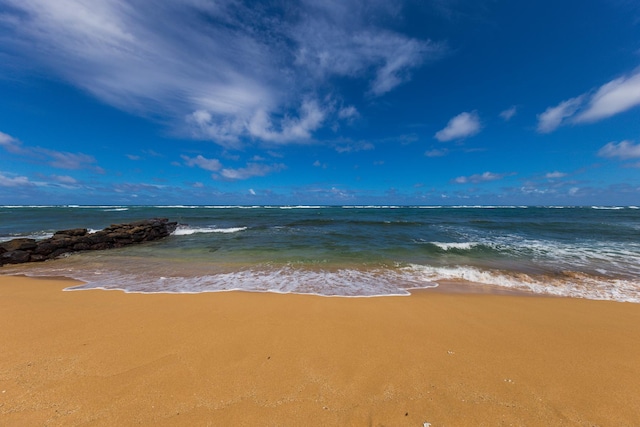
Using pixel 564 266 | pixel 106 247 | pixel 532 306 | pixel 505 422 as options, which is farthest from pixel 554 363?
pixel 106 247

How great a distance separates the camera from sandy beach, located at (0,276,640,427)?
7.37 ft

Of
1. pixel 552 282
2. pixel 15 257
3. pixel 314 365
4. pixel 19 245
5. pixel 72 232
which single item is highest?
pixel 72 232

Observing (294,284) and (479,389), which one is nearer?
(479,389)

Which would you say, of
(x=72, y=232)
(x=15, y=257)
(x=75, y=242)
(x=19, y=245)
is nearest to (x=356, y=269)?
(x=15, y=257)

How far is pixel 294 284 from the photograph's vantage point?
665 centimetres

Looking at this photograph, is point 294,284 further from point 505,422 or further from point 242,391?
point 505,422

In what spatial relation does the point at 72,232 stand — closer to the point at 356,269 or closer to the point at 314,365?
the point at 356,269

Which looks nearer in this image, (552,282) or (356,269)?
(552,282)

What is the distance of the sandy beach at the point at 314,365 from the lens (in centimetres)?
225

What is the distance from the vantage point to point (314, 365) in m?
2.93

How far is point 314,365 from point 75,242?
1493cm

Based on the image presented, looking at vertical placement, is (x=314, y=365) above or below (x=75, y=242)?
below

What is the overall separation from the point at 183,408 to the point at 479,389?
9.56ft

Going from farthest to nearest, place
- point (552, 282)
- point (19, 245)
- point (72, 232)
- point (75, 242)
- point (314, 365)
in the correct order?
point (72, 232) → point (75, 242) → point (19, 245) → point (552, 282) → point (314, 365)
